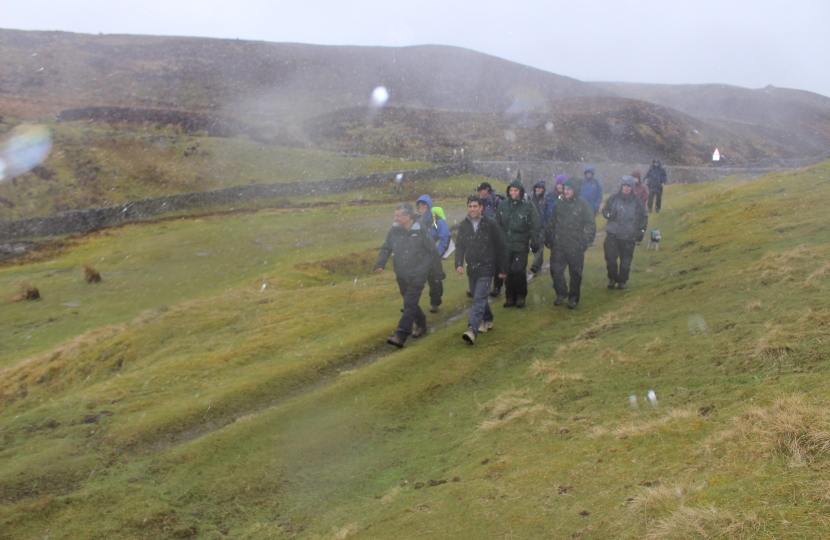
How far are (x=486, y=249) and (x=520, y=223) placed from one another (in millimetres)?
1515

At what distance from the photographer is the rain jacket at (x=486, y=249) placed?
12.2 metres

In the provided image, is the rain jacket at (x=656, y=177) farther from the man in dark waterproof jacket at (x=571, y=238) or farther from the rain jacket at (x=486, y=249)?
the rain jacket at (x=486, y=249)

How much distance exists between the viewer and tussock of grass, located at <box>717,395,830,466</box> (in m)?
4.74

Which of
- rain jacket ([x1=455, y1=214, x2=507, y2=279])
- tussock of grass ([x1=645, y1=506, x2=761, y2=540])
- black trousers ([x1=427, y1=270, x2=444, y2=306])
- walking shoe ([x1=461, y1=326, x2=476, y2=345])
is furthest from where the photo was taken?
black trousers ([x1=427, y1=270, x2=444, y2=306])

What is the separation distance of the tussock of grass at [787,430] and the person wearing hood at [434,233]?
891 cm

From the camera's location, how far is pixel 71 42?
114312mm

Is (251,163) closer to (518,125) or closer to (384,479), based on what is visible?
(518,125)

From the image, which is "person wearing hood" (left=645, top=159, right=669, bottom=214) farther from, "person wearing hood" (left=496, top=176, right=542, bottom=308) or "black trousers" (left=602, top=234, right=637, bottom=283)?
"person wearing hood" (left=496, top=176, right=542, bottom=308)

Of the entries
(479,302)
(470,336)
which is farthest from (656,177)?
(470,336)

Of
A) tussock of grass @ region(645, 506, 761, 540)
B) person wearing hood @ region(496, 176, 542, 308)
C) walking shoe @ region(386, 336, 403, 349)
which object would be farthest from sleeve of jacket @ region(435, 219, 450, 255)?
tussock of grass @ region(645, 506, 761, 540)

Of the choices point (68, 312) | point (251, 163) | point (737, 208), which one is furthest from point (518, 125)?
point (68, 312)

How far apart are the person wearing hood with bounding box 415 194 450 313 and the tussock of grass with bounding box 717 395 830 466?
8912mm

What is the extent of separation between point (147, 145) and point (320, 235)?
36.3 metres

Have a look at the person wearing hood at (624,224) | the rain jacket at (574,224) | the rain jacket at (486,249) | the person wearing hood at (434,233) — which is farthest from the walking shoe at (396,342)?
the person wearing hood at (624,224)
